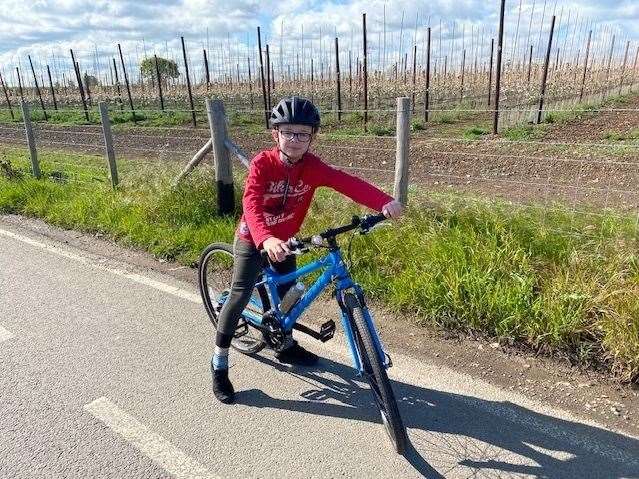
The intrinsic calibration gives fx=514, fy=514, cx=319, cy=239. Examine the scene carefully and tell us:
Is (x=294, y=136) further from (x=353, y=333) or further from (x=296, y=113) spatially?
(x=353, y=333)

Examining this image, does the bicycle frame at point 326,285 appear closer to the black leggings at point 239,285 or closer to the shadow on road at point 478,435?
the black leggings at point 239,285

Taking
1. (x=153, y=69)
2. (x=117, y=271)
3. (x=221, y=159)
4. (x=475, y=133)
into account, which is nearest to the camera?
(x=117, y=271)

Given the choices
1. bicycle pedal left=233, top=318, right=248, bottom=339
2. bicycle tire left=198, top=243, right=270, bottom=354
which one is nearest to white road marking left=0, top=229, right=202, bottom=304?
bicycle tire left=198, top=243, right=270, bottom=354

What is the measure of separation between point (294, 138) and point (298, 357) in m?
1.58

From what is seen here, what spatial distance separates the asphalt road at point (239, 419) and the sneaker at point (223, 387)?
0.07 meters

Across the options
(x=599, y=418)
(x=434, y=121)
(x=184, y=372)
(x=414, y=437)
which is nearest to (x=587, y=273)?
(x=599, y=418)

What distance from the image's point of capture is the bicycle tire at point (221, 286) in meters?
3.70

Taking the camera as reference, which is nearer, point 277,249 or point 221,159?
point 277,249

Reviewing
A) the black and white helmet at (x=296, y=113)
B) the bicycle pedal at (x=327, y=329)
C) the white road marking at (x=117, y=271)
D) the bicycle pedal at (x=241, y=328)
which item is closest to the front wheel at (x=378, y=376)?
the bicycle pedal at (x=327, y=329)

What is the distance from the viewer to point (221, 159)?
6.07 metres

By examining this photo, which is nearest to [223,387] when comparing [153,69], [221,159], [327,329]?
[327,329]

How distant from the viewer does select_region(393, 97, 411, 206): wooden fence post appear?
15.7 ft

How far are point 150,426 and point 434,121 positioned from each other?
18.3 m

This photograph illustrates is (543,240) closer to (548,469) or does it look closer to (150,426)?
(548,469)
